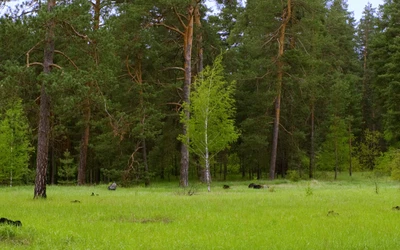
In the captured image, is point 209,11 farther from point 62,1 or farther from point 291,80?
point 62,1

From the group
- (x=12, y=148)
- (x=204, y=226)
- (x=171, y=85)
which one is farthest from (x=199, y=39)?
(x=204, y=226)

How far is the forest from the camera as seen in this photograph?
60.8 feet

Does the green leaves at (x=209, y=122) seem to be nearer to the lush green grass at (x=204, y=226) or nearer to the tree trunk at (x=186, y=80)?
the tree trunk at (x=186, y=80)

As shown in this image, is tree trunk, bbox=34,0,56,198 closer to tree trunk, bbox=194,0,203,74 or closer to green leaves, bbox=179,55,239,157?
green leaves, bbox=179,55,239,157

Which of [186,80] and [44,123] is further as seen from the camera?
[186,80]

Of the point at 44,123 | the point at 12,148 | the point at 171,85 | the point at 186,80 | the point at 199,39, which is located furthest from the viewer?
the point at 12,148

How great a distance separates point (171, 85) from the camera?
33438 millimetres

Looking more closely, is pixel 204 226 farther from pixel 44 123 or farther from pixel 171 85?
pixel 171 85

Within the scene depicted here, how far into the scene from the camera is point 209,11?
38.1m

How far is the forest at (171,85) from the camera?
18.5m

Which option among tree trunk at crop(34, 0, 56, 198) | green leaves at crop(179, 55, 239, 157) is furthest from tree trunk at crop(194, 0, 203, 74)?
tree trunk at crop(34, 0, 56, 198)

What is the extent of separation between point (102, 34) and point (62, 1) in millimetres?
3154

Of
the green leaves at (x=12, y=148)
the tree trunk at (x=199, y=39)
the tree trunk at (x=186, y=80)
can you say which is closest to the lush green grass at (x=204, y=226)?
the tree trunk at (x=186, y=80)

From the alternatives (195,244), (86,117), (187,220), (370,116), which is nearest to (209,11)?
(86,117)
